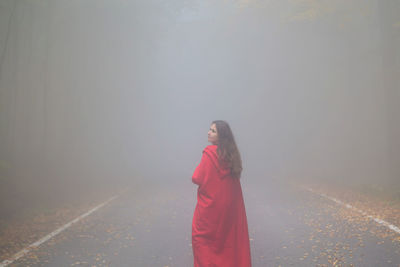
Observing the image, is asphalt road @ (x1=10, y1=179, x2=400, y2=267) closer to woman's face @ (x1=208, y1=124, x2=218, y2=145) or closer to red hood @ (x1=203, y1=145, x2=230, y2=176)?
red hood @ (x1=203, y1=145, x2=230, y2=176)

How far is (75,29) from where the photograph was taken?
21.4 meters

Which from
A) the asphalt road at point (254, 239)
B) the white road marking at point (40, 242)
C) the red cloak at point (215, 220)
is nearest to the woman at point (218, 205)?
the red cloak at point (215, 220)

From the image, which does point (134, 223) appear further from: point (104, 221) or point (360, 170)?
point (360, 170)

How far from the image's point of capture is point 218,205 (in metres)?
4.47

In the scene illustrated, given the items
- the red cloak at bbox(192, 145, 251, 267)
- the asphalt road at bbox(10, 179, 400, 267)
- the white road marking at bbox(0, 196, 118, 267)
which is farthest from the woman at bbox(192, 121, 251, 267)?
the white road marking at bbox(0, 196, 118, 267)

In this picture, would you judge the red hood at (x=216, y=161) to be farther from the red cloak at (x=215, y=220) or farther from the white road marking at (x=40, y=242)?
the white road marking at (x=40, y=242)

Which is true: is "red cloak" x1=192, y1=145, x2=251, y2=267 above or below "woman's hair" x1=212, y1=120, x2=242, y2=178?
below

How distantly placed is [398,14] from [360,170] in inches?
475

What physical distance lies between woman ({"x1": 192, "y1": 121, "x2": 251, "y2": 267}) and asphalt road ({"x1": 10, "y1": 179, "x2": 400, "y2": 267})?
1385 mm

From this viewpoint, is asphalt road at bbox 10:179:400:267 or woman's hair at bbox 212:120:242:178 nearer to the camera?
woman's hair at bbox 212:120:242:178

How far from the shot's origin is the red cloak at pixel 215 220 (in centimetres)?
443

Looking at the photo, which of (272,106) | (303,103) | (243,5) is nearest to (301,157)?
(303,103)

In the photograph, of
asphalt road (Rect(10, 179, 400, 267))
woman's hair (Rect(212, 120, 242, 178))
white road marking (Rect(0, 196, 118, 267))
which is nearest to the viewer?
woman's hair (Rect(212, 120, 242, 178))

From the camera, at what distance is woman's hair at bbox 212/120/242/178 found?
4.40m
